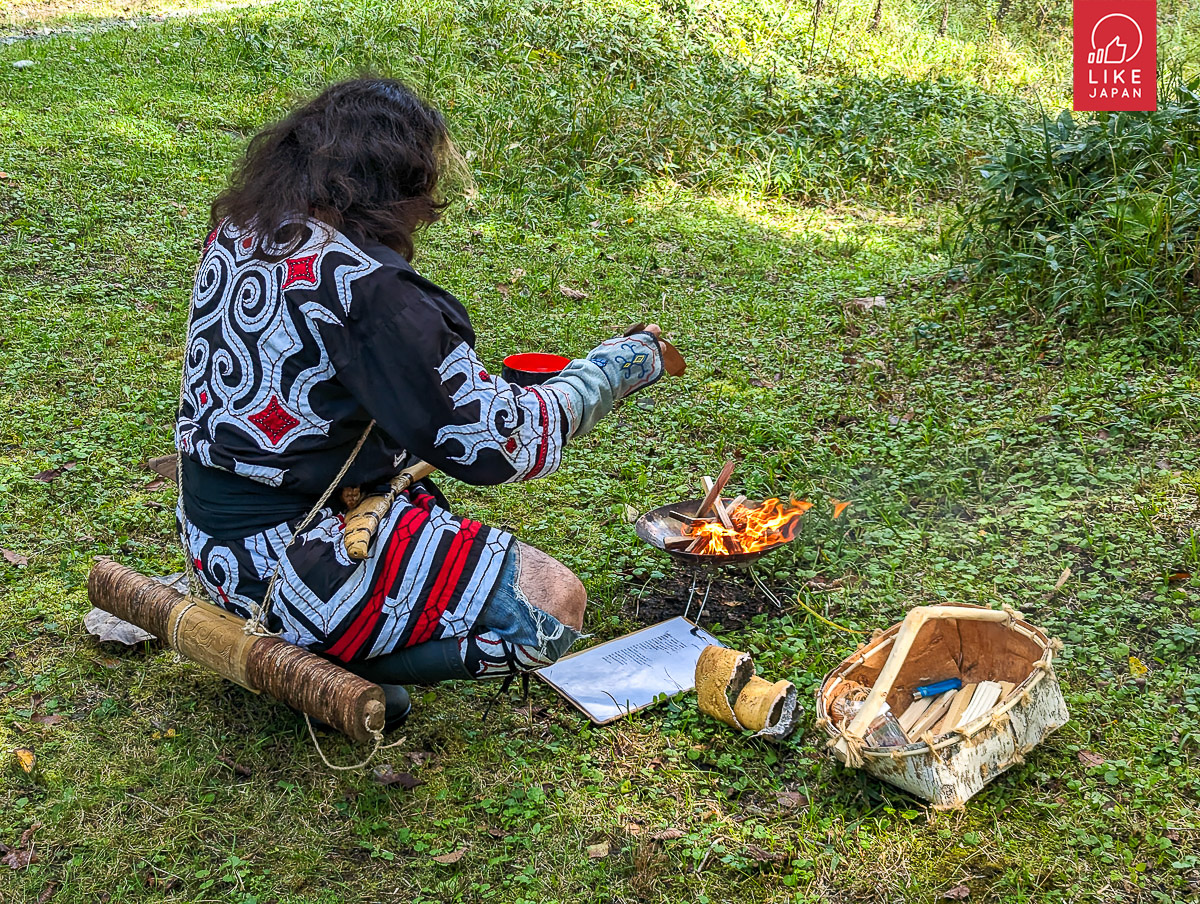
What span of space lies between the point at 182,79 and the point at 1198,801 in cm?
844

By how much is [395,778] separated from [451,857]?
32 centimetres

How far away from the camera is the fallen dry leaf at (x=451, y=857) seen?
8.22 feet

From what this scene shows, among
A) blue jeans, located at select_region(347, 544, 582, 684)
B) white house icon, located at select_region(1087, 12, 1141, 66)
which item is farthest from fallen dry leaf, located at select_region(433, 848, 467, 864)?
white house icon, located at select_region(1087, 12, 1141, 66)

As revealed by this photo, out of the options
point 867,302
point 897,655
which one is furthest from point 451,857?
point 867,302

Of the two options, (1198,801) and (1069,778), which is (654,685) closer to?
(1069,778)

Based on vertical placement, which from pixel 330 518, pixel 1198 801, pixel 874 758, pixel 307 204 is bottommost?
pixel 1198 801

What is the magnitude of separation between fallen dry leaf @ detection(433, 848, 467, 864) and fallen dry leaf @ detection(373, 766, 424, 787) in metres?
0.26

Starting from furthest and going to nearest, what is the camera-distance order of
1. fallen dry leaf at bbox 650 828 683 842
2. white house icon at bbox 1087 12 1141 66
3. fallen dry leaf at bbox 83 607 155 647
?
white house icon at bbox 1087 12 1141 66
fallen dry leaf at bbox 83 607 155 647
fallen dry leaf at bbox 650 828 683 842

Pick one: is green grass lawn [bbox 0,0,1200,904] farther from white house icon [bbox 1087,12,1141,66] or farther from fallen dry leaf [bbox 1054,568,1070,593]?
white house icon [bbox 1087,12,1141,66]

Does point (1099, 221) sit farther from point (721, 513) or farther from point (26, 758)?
point (26, 758)

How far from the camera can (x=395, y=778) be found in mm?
2762

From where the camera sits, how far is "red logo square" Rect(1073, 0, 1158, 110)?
600 centimetres

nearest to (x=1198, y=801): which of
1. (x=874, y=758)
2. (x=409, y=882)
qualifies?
(x=874, y=758)

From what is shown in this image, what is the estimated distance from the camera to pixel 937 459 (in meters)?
4.39
